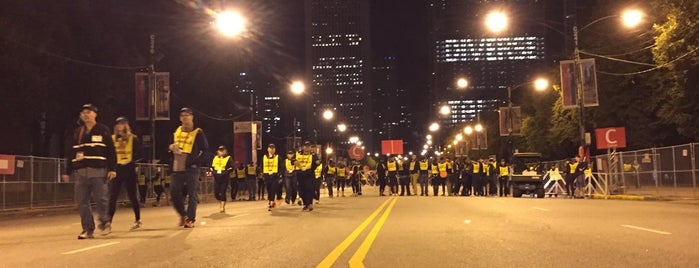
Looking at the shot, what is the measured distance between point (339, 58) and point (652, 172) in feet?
380

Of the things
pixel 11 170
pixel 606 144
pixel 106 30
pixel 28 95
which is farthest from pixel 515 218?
pixel 106 30

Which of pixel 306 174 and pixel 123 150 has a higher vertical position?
pixel 123 150

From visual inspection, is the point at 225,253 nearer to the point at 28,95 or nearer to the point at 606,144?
the point at 606,144

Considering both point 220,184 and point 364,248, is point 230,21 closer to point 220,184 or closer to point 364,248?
point 220,184

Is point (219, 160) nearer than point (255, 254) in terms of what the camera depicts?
No

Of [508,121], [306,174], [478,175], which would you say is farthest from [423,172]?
[508,121]

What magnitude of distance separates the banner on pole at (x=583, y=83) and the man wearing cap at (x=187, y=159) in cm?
2259

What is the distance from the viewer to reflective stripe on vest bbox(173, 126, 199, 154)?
12163 mm

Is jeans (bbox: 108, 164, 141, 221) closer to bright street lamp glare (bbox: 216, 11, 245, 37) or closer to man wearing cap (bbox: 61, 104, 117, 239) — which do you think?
man wearing cap (bbox: 61, 104, 117, 239)

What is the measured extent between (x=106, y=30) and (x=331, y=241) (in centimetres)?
4036

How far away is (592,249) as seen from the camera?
29.5 ft

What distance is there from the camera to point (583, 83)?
1185 inches

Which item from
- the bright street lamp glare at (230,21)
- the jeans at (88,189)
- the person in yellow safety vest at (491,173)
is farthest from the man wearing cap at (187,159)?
the person in yellow safety vest at (491,173)

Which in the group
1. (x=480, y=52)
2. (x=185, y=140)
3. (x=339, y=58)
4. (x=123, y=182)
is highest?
(x=339, y=58)
